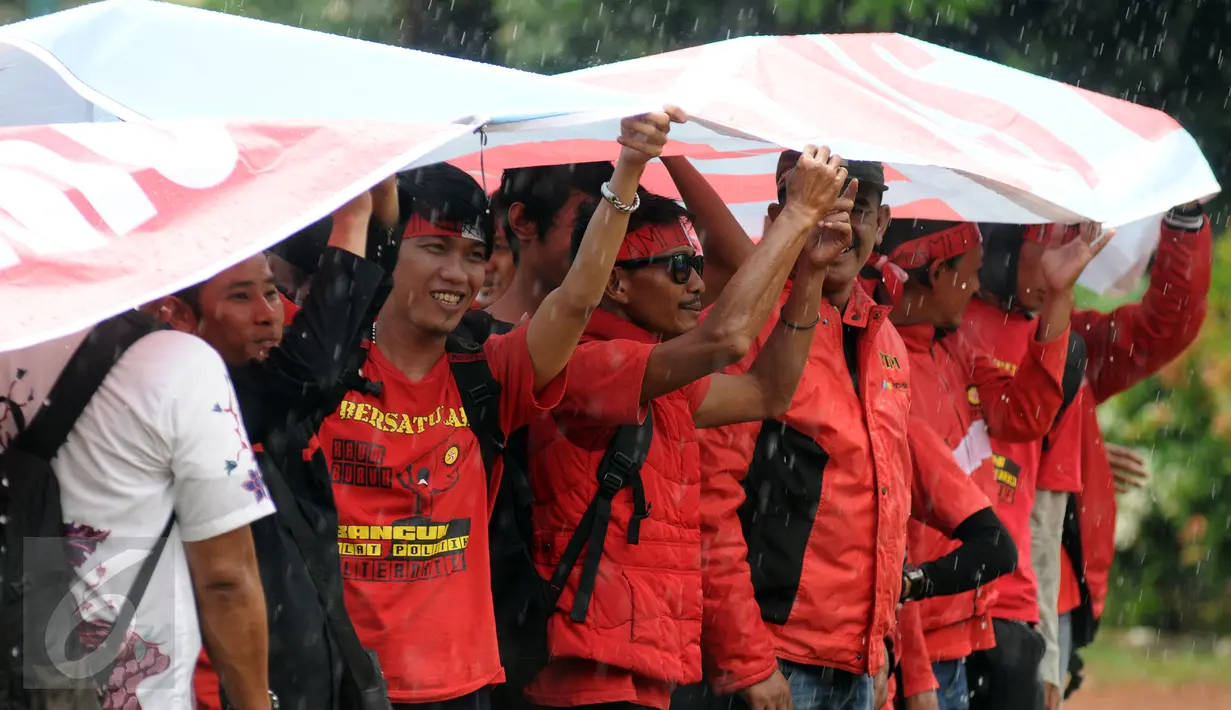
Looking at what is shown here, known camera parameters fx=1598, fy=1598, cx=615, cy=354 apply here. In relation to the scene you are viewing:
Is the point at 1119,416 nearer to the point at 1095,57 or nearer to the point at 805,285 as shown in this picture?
the point at 1095,57

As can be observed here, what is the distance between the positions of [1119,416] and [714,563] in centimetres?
744

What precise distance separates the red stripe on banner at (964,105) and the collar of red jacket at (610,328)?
92 cm

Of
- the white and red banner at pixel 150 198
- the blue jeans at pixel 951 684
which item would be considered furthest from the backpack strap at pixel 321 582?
the blue jeans at pixel 951 684

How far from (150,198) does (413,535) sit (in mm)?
1060

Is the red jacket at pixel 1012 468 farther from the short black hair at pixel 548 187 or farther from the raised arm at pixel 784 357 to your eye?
the short black hair at pixel 548 187

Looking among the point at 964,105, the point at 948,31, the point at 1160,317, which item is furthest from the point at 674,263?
the point at 948,31

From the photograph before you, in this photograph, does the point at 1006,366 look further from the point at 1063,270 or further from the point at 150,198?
the point at 150,198

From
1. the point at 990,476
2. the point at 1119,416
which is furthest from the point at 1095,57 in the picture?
the point at 990,476

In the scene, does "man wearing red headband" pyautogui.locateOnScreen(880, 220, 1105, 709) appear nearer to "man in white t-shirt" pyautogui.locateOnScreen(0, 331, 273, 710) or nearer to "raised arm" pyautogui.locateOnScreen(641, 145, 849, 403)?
"raised arm" pyautogui.locateOnScreen(641, 145, 849, 403)

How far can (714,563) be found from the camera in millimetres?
4047

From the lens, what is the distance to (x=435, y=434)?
3.53 meters

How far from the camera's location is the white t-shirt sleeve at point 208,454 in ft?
8.62

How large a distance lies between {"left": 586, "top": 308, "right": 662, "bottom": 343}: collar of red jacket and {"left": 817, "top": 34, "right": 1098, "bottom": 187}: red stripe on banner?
920 millimetres

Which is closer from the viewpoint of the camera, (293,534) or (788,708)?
(293,534)
